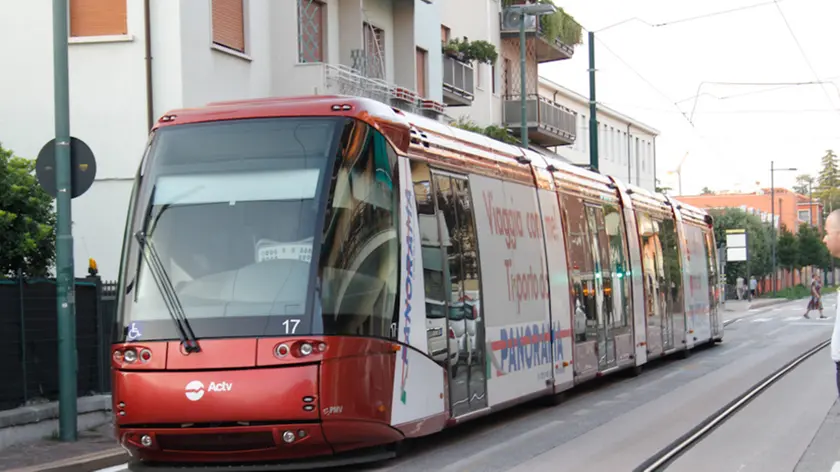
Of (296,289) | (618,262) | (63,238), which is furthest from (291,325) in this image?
(618,262)

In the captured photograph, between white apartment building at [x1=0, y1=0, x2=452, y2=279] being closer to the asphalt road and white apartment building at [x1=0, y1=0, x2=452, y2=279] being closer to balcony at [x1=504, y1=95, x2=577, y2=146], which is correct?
the asphalt road

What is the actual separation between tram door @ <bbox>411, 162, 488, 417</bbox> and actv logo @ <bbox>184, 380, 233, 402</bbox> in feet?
7.21

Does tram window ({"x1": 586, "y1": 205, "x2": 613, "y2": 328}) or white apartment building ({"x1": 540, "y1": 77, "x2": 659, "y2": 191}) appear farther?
white apartment building ({"x1": 540, "y1": 77, "x2": 659, "y2": 191})

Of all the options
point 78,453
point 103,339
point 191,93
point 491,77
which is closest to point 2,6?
point 191,93

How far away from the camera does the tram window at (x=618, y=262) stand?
61.6ft

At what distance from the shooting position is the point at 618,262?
1916 centimetres

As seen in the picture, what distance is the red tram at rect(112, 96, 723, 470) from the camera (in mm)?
9391

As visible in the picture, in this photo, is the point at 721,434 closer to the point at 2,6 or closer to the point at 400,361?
the point at 400,361

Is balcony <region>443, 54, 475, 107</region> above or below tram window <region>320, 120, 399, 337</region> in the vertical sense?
above

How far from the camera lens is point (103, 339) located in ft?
48.5

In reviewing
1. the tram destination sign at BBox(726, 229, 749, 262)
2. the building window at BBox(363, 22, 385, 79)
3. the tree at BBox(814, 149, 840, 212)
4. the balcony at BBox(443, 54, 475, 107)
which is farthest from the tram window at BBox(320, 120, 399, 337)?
the tree at BBox(814, 149, 840, 212)

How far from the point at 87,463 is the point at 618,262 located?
33.7ft

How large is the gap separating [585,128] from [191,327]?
52814 mm

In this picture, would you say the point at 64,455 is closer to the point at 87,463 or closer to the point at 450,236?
the point at 87,463
